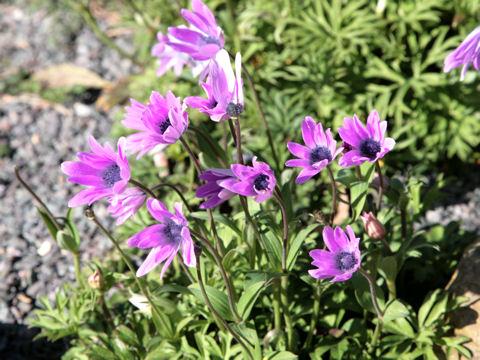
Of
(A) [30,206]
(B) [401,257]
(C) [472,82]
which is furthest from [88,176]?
(C) [472,82]

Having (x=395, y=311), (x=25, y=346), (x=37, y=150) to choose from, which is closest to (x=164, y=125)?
(x=395, y=311)

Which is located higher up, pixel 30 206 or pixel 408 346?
pixel 30 206

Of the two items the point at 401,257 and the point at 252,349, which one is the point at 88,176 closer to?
the point at 252,349

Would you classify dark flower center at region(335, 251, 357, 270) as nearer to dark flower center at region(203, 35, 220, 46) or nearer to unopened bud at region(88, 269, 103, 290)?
dark flower center at region(203, 35, 220, 46)

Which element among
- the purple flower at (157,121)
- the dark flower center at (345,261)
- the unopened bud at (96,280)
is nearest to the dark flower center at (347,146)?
the dark flower center at (345,261)

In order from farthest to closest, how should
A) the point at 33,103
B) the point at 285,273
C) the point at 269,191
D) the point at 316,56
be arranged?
the point at 33,103
the point at 316,56
the point at 285,273
the point at 269,191

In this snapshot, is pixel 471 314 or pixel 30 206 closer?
pixel 471 314

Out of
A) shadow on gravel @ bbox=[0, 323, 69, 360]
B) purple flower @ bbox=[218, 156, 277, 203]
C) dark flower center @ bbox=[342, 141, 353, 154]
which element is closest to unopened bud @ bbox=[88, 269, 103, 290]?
shadow on gravel @ bbox=[0, 323, 69, 360]
